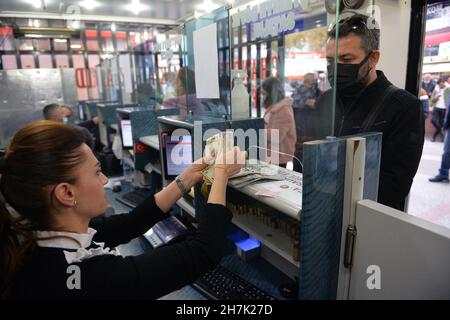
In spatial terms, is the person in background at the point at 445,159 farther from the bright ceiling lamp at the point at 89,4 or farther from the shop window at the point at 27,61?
the shop window at the point at 27,61

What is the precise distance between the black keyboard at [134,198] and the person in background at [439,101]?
116 inches

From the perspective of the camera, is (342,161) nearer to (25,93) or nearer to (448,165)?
(448,165)

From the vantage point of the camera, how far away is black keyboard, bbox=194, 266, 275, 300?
1.43 meters

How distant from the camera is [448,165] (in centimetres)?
432

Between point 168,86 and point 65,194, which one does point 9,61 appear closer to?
point 168,86

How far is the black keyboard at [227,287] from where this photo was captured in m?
1.43

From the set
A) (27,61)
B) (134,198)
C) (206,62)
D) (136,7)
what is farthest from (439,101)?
(27,61)

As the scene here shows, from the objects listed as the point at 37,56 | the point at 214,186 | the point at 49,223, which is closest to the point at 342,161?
the point at 214,186

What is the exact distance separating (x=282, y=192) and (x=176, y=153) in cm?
116

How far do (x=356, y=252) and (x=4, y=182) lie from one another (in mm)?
1081

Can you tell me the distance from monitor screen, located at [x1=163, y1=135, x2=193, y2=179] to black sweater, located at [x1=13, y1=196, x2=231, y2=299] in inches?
47.3

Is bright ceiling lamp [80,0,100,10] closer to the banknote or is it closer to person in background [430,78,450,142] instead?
person in background [430,78,450,142]

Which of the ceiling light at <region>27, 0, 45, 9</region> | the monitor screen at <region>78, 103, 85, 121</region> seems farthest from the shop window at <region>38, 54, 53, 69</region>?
the monitor screen at <region>78, 103, 85, 121</region>

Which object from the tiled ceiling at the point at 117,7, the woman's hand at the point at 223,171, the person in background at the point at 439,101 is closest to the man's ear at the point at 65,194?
the woman's hand at the point at 223,171
